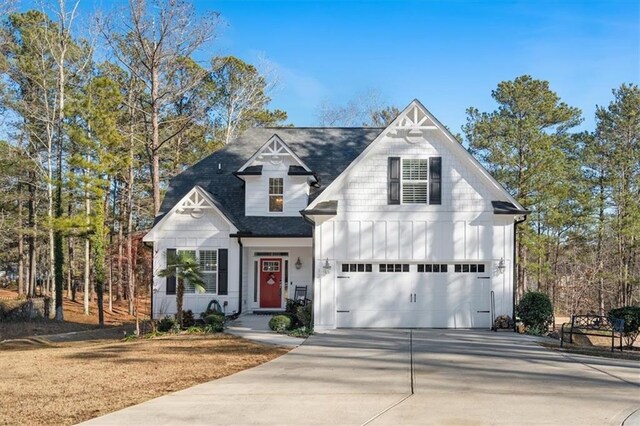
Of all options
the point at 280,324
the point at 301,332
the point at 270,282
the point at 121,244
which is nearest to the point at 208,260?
the point at 270,282

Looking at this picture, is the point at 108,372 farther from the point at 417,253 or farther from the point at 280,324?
the point at 417,253

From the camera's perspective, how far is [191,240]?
68.6 ft

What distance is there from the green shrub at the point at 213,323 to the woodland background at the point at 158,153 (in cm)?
826

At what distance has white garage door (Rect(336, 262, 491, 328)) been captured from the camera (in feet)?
59.1

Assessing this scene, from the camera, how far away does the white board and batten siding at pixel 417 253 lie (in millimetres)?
17984

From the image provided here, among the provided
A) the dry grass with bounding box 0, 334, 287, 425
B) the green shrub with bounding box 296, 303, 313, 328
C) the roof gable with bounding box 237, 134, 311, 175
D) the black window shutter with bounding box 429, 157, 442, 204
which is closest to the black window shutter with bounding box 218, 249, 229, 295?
the roof gable with bounding box 237, 134, 311, 175

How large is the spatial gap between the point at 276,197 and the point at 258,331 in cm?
649

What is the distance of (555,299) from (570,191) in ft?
28.0

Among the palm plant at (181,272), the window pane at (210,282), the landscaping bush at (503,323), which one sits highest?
the palm plant at (181,272)

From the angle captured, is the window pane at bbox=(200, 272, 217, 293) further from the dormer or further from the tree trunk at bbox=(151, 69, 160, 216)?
the tree trunk at bbox=(151, 69, 160, 216)

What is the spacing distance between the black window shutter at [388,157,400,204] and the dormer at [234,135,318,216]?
4400 millimetres

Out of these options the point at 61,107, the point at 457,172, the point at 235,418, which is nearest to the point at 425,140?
the point at 457,172

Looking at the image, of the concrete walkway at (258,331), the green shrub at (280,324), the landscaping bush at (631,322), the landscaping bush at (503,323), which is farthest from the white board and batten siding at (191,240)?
the landscaping bush at (631,322)

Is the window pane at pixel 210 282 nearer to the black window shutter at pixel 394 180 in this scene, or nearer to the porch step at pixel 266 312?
the porch step at pixel 266 312
